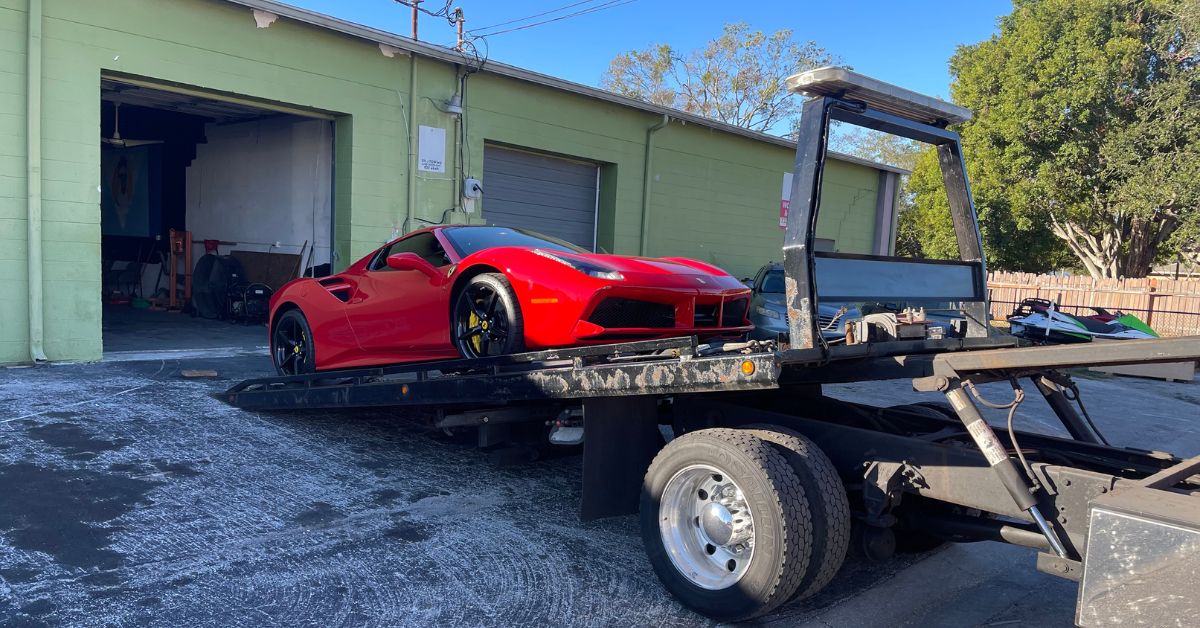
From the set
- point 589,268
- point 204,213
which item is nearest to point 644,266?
point 589,268

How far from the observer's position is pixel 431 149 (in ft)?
39.0

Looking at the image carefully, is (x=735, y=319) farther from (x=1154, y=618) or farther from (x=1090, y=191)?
(x=1090, y=191)

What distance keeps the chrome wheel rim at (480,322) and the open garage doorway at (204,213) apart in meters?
6.39

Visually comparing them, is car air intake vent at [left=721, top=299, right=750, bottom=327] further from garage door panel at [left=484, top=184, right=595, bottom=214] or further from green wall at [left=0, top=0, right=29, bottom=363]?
garage door panel at [left=484, top=184, right=595, bottom=214]

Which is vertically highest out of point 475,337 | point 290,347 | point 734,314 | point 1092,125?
point 1092,125

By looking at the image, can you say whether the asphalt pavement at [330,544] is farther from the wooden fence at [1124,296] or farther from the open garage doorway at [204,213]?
the wooden fence at [1124,296]

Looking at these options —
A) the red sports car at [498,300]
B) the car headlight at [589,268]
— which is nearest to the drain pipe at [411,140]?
the red sports car at [498,300]

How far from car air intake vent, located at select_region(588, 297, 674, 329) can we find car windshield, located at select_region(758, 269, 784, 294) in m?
6.72

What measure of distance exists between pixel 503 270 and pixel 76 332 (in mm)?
6377

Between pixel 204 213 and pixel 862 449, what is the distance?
16.2 meters

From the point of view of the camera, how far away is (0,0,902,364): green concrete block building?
8445 millimetres

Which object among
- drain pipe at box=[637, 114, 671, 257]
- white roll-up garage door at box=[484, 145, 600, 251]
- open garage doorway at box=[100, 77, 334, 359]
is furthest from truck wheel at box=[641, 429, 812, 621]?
drain pipe at box=[637, 114, 671, 257]

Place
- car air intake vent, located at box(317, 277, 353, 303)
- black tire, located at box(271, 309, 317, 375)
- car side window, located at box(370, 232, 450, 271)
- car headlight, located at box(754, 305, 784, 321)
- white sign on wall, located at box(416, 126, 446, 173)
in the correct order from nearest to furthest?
car side window, located at box(370, 232, 450, 271) < car air intake vent, located at box(317, 277, 353, 303) < black tire, located at box(271, 309, 317, 375) < car headlight, located at box(754, 305, 784, 321) < white sign on wall, located at box(416, 126, 446, 173)

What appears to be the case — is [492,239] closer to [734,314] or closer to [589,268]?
[589,268]
